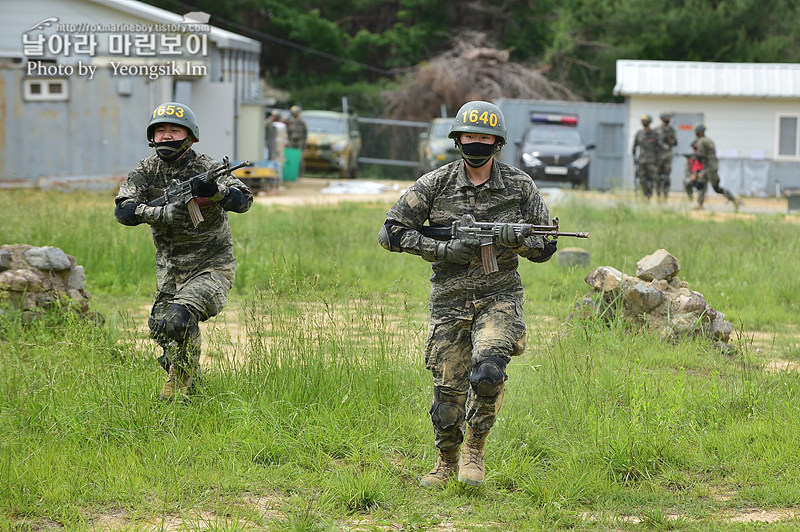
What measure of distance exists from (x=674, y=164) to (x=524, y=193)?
23006 millimetres

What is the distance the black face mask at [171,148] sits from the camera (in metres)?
6.39

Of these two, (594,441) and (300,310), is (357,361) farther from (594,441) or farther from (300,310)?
(594,441)

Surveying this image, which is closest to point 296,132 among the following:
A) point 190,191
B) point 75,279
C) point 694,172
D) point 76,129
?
point 76,129

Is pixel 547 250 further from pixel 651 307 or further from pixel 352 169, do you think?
pixel 352 169

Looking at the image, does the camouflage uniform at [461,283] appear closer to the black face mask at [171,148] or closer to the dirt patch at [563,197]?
the black face mask at [171,148]

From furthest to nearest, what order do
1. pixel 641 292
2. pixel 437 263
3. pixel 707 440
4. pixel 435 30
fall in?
pixel 435 30, pixel 641 292, pixel 707 440, pixel 437 263

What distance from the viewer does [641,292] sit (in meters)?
8.28

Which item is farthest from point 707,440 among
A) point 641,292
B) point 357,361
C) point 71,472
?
point 71,472

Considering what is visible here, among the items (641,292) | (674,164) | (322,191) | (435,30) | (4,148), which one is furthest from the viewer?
(435,30)

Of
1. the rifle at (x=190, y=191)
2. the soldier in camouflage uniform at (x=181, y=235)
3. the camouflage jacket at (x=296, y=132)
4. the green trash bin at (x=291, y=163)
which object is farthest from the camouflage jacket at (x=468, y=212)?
the camouflage jacket at (x=296, y=132)

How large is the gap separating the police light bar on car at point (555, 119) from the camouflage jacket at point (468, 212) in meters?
23.0

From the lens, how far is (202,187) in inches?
240

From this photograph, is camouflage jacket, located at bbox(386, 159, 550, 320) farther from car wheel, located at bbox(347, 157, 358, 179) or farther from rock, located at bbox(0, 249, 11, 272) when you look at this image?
car wheel, located at bbox(347, 157, 358, 179)

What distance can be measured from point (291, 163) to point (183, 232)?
2016cm
